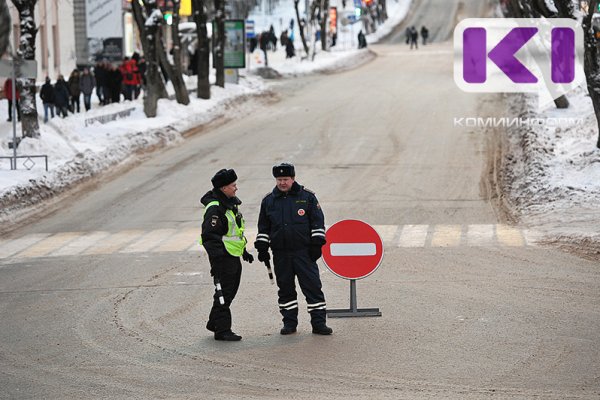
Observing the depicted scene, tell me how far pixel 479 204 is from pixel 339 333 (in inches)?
440

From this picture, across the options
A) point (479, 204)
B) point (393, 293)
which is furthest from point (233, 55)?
point (393, 293)

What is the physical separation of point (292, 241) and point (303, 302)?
6.88 ft

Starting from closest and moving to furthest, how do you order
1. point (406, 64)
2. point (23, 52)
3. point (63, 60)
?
point (23, 52) → point (63, 60) → point (406, 64)

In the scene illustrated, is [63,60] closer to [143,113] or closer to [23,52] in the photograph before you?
[143,113]

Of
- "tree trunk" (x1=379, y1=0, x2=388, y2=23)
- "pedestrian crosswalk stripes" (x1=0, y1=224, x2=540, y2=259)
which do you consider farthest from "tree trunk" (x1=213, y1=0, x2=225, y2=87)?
"tree trunk" (x1=379, y1=0, x2=388, y2=23)

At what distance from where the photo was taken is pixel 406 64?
181 ft

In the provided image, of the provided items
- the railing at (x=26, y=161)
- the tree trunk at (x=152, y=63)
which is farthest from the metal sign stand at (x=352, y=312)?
the tree trunk at (x=152, y=63)

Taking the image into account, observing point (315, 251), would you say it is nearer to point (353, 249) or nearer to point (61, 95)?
point (353, 249)

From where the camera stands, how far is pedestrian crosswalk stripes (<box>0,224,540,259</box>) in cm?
1717

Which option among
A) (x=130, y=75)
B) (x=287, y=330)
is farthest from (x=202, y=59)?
(x=287, y=330)

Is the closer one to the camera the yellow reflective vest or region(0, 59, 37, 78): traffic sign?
the yellow reflective vest

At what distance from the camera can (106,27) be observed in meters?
45.0

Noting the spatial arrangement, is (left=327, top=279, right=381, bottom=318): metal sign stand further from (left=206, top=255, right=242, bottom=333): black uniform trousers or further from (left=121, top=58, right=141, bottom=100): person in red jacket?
(left=121, top=58, right=141, bottom=100): person in red jacket

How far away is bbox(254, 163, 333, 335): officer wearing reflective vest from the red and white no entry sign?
0.57 m
